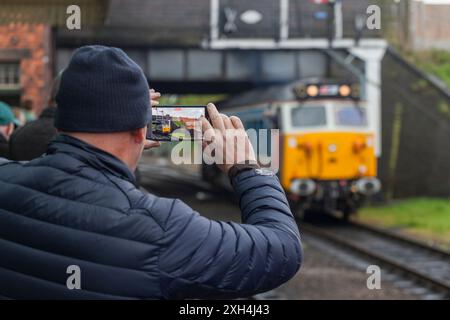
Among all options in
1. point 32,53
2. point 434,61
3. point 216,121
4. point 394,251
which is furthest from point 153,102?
point 434,61

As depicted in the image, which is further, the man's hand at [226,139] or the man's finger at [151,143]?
the man's finger at [151,143]

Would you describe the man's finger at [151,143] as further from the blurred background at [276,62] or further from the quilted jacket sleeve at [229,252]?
the blurred background at [276,62]

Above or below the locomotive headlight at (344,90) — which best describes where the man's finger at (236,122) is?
above

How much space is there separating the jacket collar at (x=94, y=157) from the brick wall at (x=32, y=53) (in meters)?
19.2

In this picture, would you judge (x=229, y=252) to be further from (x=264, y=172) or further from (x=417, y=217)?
(x=417, y=217)

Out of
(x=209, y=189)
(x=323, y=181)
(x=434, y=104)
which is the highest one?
(x=434, y=104)

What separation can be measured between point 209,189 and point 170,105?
24587 mm

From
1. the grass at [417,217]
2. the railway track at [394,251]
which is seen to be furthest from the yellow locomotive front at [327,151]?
the grass at [417,217]

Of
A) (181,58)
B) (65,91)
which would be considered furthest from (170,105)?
(181,58)

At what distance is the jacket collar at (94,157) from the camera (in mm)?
2109

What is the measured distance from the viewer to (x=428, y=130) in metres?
21.6

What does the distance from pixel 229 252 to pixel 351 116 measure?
15.6 metres

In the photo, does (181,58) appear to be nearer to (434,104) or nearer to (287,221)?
(434,104)

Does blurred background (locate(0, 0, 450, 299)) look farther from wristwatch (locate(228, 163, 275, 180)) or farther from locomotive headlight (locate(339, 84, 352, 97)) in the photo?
wristwatch (locate(228, 163, 275, 180))
